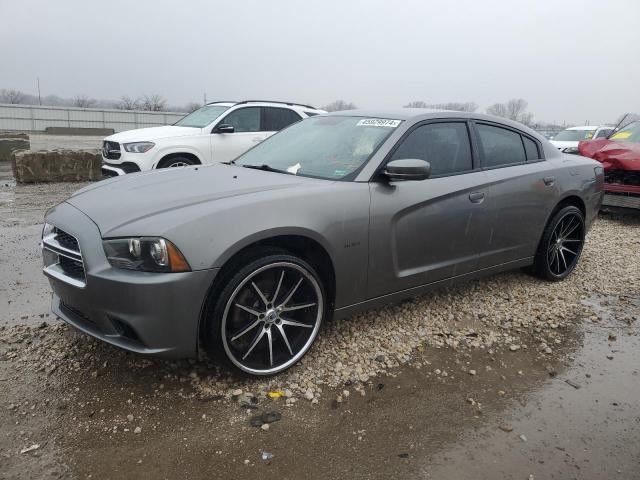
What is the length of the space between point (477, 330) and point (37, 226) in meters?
5.49

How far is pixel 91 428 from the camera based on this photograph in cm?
248

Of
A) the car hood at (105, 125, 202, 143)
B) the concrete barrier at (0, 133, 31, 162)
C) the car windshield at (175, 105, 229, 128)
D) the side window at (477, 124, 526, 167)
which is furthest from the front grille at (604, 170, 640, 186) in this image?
the concrete barrier at (0, 133, 31, 162)

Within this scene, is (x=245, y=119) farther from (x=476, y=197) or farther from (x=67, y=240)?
(x=67, y=240)

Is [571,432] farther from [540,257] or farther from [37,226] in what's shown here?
[37,226]

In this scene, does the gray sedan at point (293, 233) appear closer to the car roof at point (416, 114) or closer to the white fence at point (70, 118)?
the car roof at point (416, 114)

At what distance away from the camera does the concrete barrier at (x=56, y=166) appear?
9875mm

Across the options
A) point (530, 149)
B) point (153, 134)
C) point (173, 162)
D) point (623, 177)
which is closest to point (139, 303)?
point (530, 149)

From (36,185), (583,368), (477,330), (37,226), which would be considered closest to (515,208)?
(477,330)

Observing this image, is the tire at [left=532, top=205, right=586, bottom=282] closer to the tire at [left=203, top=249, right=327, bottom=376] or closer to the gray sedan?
the gray sedan

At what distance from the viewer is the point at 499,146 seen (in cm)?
425

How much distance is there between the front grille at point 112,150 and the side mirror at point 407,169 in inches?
240

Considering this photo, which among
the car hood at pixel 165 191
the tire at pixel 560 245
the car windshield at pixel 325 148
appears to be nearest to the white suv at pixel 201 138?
the car windshield at pixel 325 148

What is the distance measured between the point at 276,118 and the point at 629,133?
6303 mm

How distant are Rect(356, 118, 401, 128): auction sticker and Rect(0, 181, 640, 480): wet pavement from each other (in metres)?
1.63
